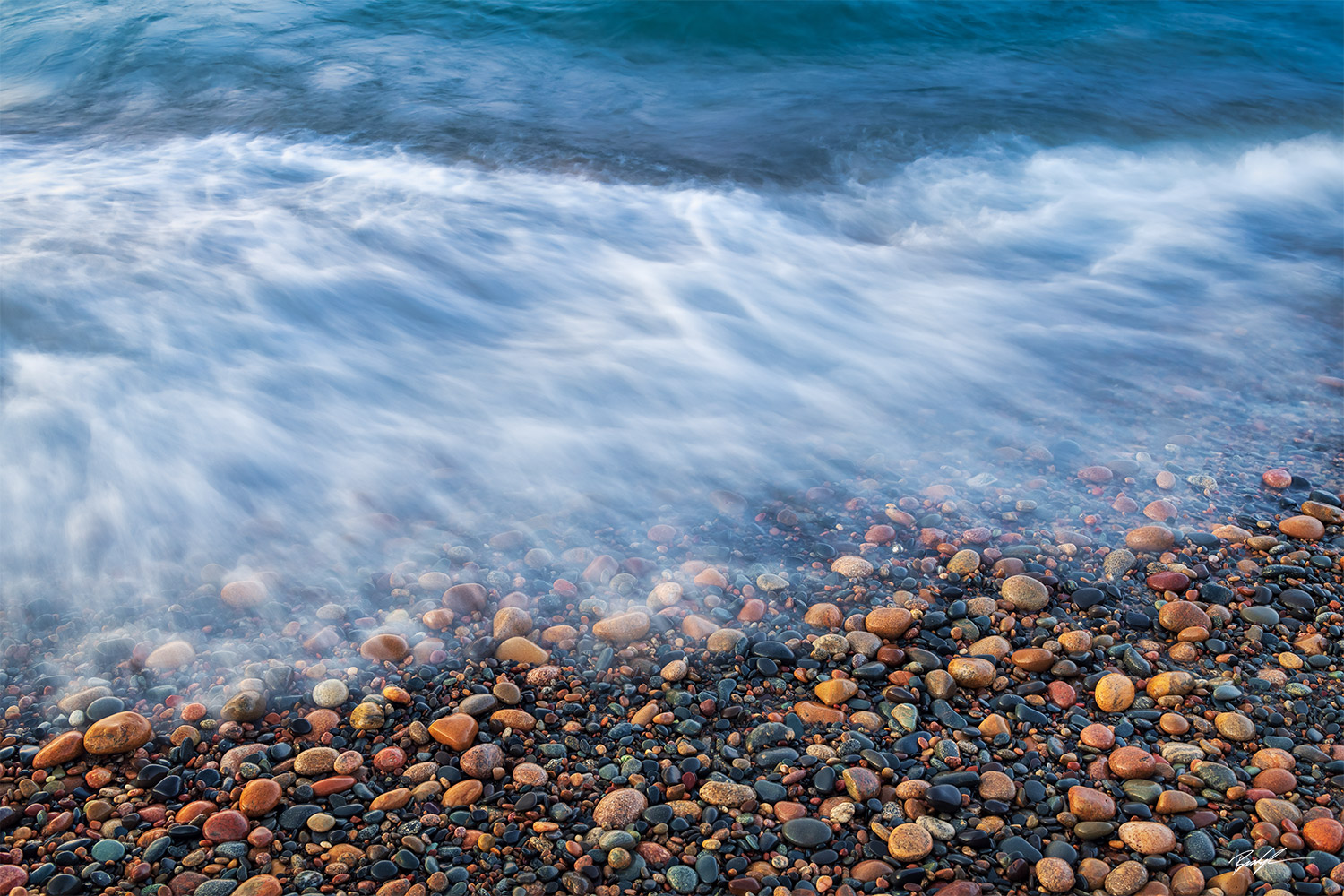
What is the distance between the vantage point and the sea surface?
398 centimetres

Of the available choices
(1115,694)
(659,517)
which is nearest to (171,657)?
(659,517)

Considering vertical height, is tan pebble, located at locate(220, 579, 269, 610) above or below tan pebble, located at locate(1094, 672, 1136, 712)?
above

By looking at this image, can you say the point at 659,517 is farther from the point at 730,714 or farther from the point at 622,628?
the point at 730,714

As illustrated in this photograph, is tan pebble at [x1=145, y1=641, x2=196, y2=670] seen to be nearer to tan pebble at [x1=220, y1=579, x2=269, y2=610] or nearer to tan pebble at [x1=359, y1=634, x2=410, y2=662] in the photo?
tan pebble at [x1=220, y1=579, x2=269, y2=610]

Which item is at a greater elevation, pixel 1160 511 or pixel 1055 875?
pixel 1160 511

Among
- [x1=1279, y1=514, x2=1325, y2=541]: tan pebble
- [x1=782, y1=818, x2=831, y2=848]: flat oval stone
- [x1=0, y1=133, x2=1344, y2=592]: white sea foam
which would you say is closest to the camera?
[x1=782, y1=818, x2=831, y2=848]: flat oval stone

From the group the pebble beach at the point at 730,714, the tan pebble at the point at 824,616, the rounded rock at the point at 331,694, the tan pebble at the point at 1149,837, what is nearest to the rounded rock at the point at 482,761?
the pebble beach at the point at 730,714

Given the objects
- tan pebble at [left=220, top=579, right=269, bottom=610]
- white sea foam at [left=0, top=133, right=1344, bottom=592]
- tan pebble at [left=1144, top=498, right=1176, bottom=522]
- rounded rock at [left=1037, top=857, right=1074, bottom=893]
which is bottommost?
rounded rock at [left=1037, top=857, right=1074, bottom=893]

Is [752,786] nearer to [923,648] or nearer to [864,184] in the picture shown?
[923,648]

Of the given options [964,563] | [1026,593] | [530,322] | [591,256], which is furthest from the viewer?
[591,256]

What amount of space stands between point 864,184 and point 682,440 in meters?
4.76

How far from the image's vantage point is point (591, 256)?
20.6 feet

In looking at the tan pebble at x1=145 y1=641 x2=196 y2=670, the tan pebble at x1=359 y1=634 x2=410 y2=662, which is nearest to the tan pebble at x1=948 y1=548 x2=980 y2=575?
the tan pebble at x1=359 y1=634 x2=410 y2=662

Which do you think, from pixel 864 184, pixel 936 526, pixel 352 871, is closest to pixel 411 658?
pixel 352 871
